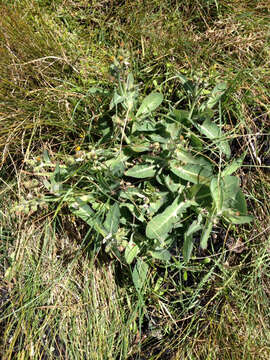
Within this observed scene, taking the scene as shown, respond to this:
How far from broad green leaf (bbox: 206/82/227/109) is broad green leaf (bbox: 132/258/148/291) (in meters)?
1.00

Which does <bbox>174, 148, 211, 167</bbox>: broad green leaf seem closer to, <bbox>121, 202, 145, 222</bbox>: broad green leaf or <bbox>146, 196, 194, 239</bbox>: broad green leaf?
<bbox>146, 196, 194, 239</bbox>: broad green leaf

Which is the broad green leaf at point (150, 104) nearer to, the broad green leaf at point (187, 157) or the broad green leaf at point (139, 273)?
the broad green leaf at point (187, 157)

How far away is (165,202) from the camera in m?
1.88

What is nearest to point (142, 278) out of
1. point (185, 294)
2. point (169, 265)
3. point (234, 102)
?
point (169, 265)

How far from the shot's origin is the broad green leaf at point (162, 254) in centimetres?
187

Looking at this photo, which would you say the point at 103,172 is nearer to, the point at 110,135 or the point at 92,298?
the point at 110,135

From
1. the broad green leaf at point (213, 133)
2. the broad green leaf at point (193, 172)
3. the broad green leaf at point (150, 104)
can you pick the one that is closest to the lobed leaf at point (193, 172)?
the broad green leaf at point (193, 172)

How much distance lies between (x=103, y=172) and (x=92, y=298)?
33.8 inches

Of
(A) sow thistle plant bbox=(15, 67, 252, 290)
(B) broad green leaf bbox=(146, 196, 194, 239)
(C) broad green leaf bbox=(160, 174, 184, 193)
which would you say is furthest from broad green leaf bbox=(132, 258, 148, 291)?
(C) broad green leaf bbox=(160, 174, 184, 193)

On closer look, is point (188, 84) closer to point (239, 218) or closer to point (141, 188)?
point (141, 188)

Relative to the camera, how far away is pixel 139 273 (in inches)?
78.2

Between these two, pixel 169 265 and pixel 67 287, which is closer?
pixel 169 265

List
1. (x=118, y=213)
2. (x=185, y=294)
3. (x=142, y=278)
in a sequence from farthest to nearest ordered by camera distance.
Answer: (x=185, y=294) < (x=142, y=278) < (x=118, y=213)

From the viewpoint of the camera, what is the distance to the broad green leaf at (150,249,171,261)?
1.87 metres
